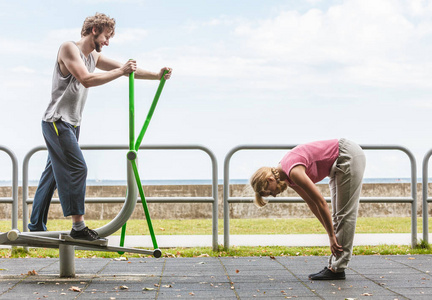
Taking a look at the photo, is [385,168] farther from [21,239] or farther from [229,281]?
[21,239]

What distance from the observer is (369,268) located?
444 cm

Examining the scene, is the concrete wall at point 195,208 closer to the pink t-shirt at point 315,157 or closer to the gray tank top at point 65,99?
the gray tank top at point 65,99

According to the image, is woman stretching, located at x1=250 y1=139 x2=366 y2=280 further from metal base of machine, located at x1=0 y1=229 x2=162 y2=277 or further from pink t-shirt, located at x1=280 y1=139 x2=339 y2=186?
metal base of machine, located at x1=0 y1=229 x2=162 y2=277

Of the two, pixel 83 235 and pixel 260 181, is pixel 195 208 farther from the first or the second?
pixel 260 181

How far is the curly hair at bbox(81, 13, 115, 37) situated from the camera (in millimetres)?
3633

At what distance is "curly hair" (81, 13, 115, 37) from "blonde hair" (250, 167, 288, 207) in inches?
54.4

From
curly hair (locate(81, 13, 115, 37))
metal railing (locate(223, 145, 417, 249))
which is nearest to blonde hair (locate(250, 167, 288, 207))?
curly hair (locate(81, 13, 115, 37))

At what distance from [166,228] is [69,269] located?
6.27 meters

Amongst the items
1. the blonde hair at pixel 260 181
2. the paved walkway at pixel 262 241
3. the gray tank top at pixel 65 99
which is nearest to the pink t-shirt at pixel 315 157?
the blonde hair at pixel 260 181

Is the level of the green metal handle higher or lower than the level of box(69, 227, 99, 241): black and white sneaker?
higher

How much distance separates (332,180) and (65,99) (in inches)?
74.9

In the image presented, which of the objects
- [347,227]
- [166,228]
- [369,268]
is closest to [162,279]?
[347,227]

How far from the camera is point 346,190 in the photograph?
379 cm

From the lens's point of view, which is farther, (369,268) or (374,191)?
(374,191)
